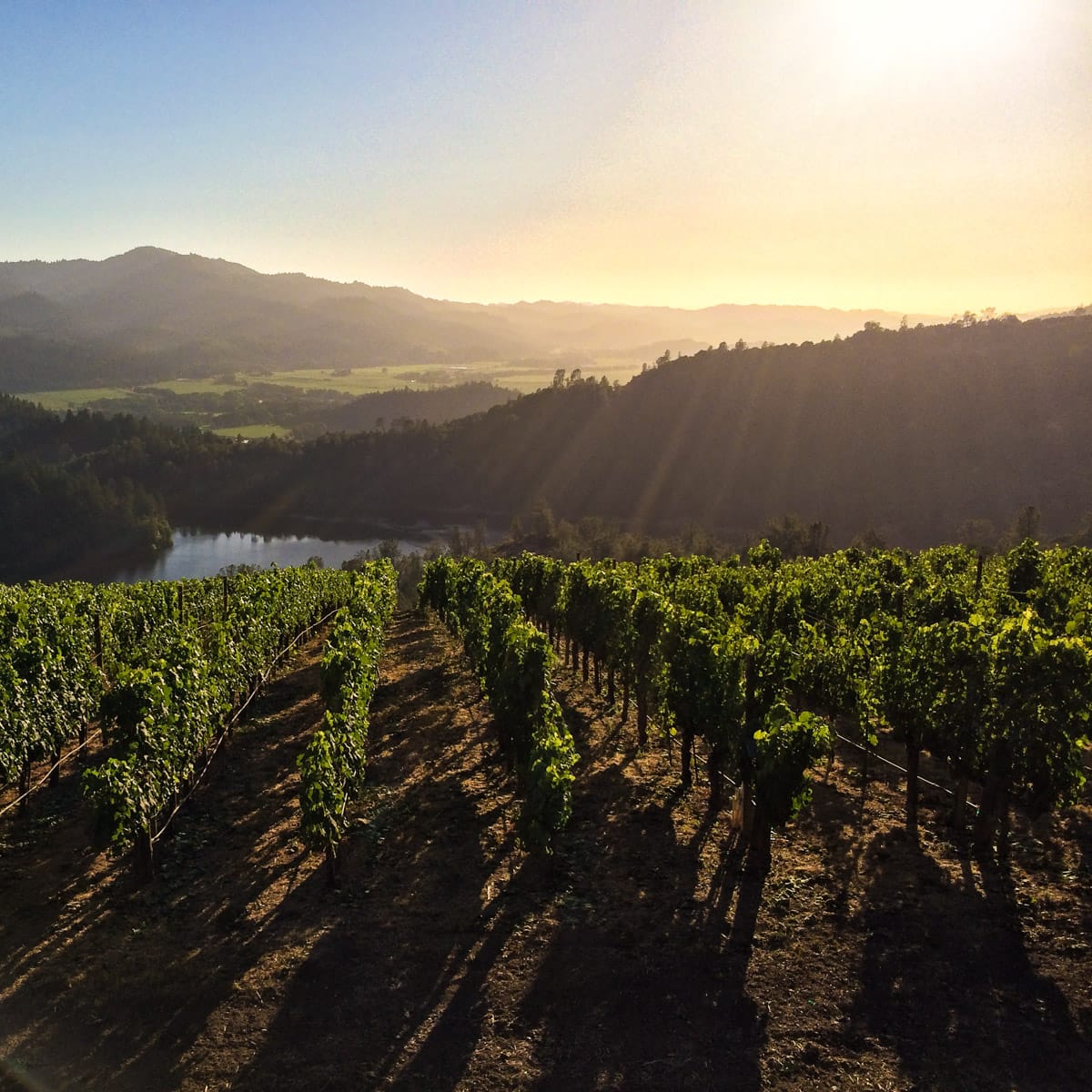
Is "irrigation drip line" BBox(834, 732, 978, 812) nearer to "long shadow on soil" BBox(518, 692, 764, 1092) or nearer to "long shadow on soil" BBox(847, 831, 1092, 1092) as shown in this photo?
"long shadow on soil" BBox(847, 831, 1092, 1092)

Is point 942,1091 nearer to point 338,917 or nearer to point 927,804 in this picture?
point 927,804

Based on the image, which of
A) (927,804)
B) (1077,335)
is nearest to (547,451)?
(1077,335)

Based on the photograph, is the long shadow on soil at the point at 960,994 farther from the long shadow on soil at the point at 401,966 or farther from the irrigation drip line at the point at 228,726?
the irrigation drip line at the point at 228,726

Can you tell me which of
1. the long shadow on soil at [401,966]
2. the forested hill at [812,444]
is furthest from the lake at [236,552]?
the long shadow on soil at [401,966]

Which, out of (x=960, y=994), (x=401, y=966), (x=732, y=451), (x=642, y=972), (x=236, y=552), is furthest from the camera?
(x=732, y=451)

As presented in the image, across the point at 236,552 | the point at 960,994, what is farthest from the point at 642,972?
the point at 236,552

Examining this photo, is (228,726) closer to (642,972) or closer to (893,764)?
(642,972)

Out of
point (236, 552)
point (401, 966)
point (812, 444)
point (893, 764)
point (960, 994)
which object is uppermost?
point (812, 444)
